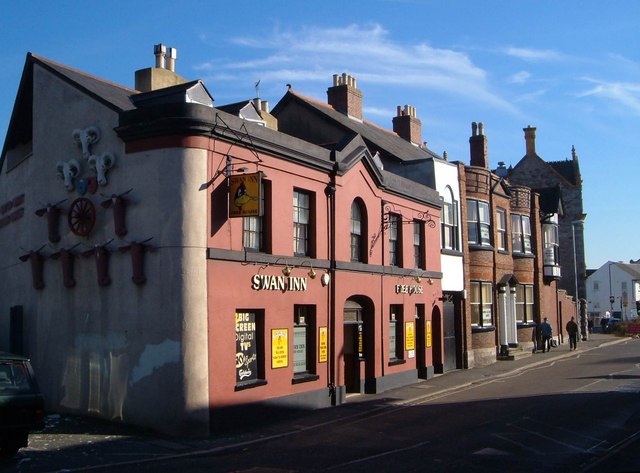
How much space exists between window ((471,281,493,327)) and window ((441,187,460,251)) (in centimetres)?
250

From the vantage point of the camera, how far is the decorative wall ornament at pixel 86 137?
17.1 metres

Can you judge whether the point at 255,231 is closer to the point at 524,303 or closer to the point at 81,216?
the point at 81,216

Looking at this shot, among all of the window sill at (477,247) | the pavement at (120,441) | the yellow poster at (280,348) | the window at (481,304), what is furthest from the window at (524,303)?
the yellow poster at (280,348)

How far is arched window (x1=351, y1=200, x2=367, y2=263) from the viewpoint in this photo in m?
21.6

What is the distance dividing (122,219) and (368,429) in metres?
7.46

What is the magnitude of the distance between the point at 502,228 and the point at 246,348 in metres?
20.4

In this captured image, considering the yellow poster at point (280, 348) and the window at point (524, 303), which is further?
the window at point (524, 303)

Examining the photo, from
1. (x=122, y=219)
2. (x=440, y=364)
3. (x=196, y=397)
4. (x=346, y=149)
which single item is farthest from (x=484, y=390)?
(x=122, y=219)

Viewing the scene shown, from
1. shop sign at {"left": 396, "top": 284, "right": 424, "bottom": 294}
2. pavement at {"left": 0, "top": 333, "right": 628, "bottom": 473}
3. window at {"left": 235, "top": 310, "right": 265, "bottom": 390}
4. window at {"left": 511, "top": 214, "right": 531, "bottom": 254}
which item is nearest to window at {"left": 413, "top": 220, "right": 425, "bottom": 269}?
shop sign at {"left": 396, "top": 284, "right": 424, "bottom": 294}

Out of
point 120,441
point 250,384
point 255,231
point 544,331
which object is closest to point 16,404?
point 120,441

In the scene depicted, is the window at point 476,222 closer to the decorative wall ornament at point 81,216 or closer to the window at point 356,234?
the window at point 356,234

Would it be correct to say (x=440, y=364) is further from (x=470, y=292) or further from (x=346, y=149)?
(x=346, y=149)

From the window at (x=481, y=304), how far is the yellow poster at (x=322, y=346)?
41.9 feet

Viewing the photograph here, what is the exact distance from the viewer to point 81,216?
17219mm
